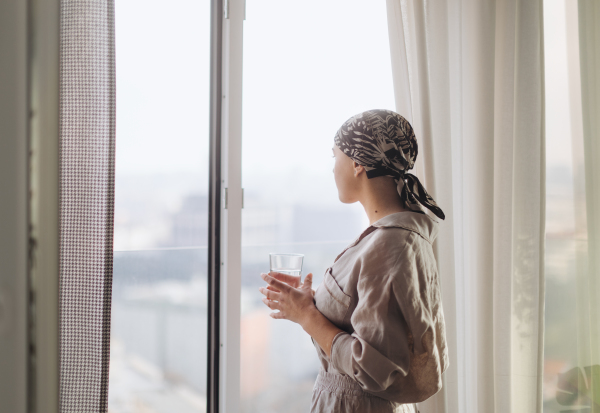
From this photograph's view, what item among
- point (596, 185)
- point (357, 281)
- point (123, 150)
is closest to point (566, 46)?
point (596, 185)

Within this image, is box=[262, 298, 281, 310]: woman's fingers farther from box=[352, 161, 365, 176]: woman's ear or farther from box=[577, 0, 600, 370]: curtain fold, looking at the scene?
box=[577, 0, 600, 370]: curtain fold

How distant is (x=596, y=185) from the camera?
71.4 inches

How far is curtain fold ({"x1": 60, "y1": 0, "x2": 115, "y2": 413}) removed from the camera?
1098mm

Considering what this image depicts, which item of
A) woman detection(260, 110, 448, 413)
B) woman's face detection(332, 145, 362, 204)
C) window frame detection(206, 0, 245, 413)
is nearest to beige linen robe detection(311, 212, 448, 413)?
woman detection(260, 110, 448, 413)

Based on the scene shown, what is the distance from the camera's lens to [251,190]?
1.50 metres

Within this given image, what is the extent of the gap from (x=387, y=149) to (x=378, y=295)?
1.16ft

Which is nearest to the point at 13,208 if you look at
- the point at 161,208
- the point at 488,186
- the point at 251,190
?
the point at 161,208

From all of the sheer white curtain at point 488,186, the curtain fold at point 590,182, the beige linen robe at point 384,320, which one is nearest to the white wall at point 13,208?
the beige linen robe at point 384,320

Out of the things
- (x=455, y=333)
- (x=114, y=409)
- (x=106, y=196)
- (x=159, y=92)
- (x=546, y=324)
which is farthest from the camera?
(x=546, y=324)

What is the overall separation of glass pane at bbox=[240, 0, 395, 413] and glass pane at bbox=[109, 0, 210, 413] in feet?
0.54

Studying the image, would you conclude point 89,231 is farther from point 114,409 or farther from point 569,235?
point 569,235

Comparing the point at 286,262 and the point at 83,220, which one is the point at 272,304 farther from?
the point at 83,220

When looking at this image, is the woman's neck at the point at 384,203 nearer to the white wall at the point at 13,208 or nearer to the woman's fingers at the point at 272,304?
the woman's fingers at the point at 272,304

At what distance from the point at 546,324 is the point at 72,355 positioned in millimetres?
1802
